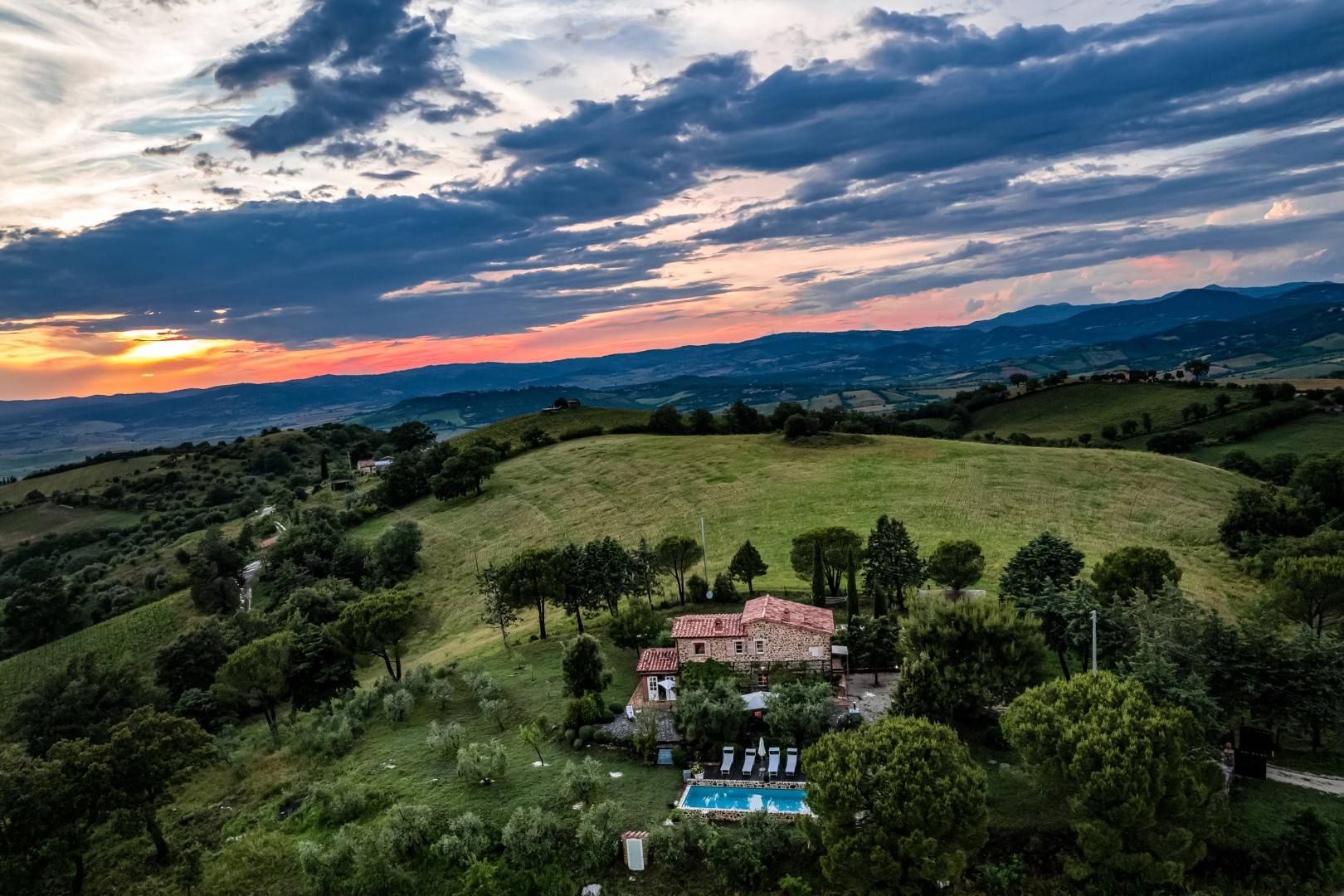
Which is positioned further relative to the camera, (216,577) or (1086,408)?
(1086,408)

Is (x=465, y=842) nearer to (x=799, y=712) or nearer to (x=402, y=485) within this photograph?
(x=799, y=712)

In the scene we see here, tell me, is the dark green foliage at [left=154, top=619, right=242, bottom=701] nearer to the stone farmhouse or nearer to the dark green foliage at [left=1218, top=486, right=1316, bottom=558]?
the stone farmhouse

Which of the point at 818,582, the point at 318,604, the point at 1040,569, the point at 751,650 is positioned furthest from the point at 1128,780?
the point at 318,604

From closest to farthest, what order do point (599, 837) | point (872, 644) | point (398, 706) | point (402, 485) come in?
point (599, 837) < point (872, 644) < point (398, 706) < point (402, 485)

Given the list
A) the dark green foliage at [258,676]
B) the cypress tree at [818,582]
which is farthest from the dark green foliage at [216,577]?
the cypress tree at [818,582]

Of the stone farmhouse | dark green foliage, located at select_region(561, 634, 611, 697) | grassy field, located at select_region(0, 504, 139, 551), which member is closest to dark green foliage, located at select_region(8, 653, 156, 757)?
dark green foliage, located at select_region(561, 634, 611, 697)

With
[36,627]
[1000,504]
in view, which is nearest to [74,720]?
[36,627]

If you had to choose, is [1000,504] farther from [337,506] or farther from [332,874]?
[337,506]

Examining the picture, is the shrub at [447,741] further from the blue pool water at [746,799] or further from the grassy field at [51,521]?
the grassy field at [51,521]
